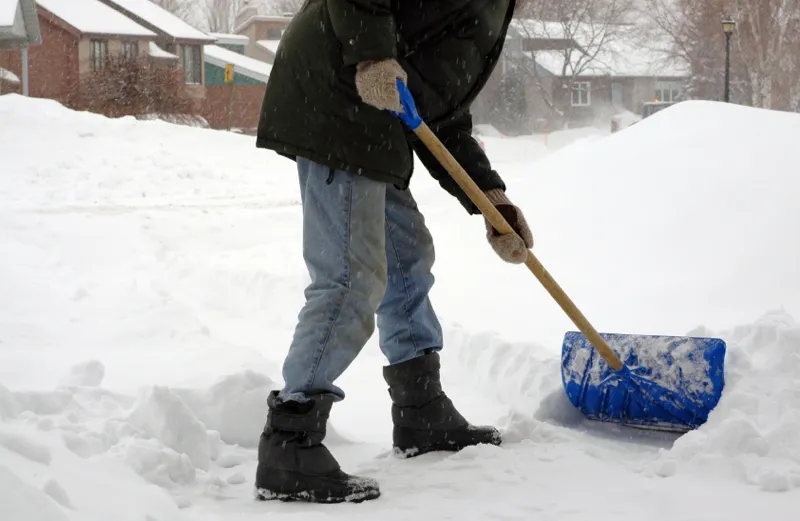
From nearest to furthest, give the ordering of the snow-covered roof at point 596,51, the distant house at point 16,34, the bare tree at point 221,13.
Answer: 1. the distant house at point 16,34
2. the snow-covered roof at point 596,51
3. the bare tree at point 221,13

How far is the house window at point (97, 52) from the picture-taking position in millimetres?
27627

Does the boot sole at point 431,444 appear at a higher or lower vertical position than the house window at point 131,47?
lower

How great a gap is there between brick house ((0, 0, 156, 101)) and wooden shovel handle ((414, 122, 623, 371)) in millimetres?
25902

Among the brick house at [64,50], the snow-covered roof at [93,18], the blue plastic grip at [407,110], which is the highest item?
the snow-covered roof at [93,18]

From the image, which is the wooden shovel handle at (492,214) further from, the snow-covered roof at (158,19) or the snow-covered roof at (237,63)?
the snow-covered roof at (237,63)

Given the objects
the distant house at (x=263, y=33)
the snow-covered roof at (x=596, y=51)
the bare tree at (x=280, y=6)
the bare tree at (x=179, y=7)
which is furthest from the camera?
the bare tree at (x=179, y=7)

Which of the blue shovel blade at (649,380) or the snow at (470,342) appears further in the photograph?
the blue shovel blade at (649,380)

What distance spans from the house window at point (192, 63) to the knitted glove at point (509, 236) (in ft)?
98.6

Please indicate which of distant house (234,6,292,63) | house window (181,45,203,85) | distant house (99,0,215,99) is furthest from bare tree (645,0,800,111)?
distant house (234,6,292,63)

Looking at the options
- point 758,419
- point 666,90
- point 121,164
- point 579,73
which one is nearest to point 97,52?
point 121,164

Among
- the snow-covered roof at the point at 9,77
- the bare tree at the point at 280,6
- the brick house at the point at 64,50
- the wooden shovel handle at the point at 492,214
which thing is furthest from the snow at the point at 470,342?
the bare tree at the point at 280,6

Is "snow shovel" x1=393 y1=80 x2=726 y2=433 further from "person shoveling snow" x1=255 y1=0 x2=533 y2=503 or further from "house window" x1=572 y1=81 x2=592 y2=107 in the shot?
"house window" x1=572 y1=81 x2=592 y2=107

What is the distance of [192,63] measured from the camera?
105 ft

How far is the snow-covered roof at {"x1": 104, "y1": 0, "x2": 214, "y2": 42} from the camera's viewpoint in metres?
30.3
